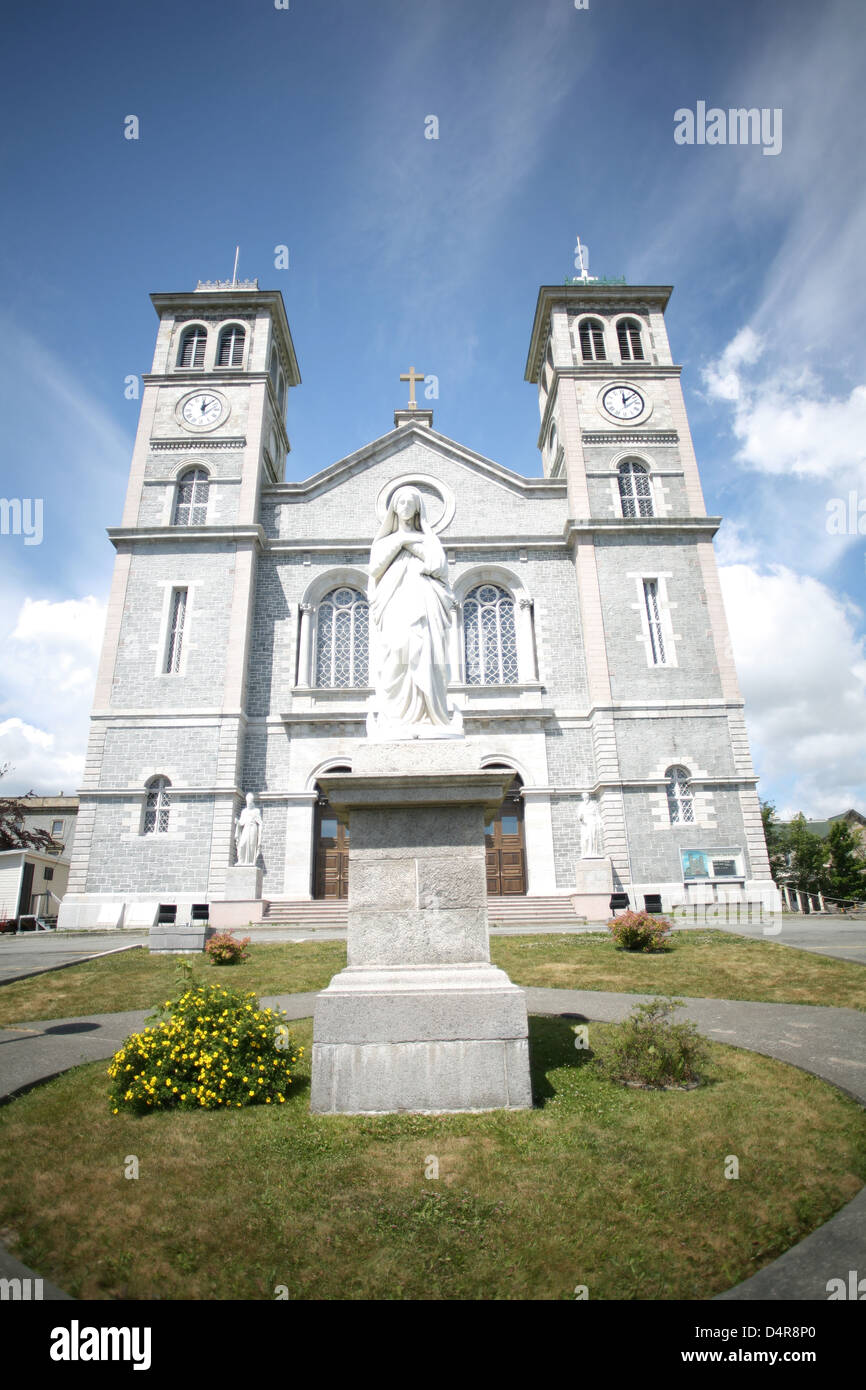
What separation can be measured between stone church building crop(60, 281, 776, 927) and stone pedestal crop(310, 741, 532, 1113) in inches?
538

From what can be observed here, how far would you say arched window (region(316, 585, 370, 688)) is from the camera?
24.2m

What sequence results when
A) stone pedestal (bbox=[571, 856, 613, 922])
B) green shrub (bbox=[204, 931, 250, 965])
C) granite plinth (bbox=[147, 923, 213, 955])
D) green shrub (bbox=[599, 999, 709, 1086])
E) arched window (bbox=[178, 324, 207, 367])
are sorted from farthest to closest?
arched window (bbox=[178, 324, 207, 367]), stone pedestal (bbox=[571, 856, 613, 922]), granite plinth (bbox=[147, 923, 213, 955]), green shrub (bbox=[204, 931, 250, 965]), green shrub (bbox=[599, 999, 709, 1086])

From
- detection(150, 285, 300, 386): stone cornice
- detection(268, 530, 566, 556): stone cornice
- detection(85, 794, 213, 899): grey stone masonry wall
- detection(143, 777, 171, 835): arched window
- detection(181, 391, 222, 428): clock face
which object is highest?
detection(150, 285, 300, 386): stone cornice

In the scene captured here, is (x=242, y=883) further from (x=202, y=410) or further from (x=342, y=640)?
(x=202, y=410)

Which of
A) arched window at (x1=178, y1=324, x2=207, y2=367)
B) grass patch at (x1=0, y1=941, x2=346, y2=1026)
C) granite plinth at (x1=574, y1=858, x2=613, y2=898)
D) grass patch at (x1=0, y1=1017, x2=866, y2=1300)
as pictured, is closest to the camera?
grass patch at (x1=0, y1=1017, x2=866, y2=1300)

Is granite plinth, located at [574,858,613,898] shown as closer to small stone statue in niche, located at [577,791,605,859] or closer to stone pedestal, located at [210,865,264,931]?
small stone statue in niche, located at [577,791,605,859]

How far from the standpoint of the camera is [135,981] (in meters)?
10.8

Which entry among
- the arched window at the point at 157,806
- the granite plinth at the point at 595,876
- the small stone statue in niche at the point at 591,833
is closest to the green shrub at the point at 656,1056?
the granite plinth at the point at 595,876

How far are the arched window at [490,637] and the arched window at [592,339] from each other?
10.9 m

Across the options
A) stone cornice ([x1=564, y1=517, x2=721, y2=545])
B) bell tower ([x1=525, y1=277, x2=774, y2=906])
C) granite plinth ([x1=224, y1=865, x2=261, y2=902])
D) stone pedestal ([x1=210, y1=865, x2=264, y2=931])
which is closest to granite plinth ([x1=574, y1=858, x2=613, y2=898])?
bell tower ([x1=525, y1=277, x2=774, y2=906])

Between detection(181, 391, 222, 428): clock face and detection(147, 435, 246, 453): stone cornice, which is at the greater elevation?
detection(181, 391, 222, 428): clock face

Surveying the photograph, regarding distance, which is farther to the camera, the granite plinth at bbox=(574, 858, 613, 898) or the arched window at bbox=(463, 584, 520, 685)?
the arched window at bbox=(463, 584, 520, 685)

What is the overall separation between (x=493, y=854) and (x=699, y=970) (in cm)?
1203

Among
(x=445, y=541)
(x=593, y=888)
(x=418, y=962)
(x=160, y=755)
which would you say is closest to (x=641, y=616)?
(x=445, y=541)
